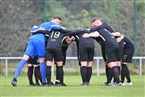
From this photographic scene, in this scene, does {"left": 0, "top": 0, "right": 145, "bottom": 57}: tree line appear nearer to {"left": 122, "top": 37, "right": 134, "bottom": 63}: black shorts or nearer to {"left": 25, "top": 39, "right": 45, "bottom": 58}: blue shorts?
{"left": 122, "top": 37, "right": 134, "bottom": 63}: black shorts

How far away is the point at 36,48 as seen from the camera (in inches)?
734

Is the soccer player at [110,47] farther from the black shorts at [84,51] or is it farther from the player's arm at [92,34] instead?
the black shorts at [84,51]

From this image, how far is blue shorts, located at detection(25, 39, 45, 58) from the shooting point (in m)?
18.5

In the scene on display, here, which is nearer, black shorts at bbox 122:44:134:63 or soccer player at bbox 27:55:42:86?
soccer player at bbox 27:55:42:86

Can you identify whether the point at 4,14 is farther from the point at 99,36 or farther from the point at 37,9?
the point at 99,36

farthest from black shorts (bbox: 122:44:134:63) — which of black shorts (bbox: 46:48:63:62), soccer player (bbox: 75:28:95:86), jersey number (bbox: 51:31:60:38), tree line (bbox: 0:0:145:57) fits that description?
tree line (bbox: 0:0:145:57)

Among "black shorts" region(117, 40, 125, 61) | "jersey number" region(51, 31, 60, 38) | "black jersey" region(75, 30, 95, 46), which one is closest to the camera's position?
"jersey number" region(51, 31, 60, 38)

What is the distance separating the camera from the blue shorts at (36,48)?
18544mm

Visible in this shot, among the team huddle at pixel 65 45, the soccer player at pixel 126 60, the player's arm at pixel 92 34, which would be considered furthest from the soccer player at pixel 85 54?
the soccer player at pixel 126 60

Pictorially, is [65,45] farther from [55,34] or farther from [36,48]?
[36,48]

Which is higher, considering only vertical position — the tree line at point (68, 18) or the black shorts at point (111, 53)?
the tree line at point (68, 18)

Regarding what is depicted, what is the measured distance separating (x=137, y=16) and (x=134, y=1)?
63cm

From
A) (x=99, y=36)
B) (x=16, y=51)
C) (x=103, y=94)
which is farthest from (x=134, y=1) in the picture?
(x=103, y=94)

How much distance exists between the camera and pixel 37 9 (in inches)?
1143
